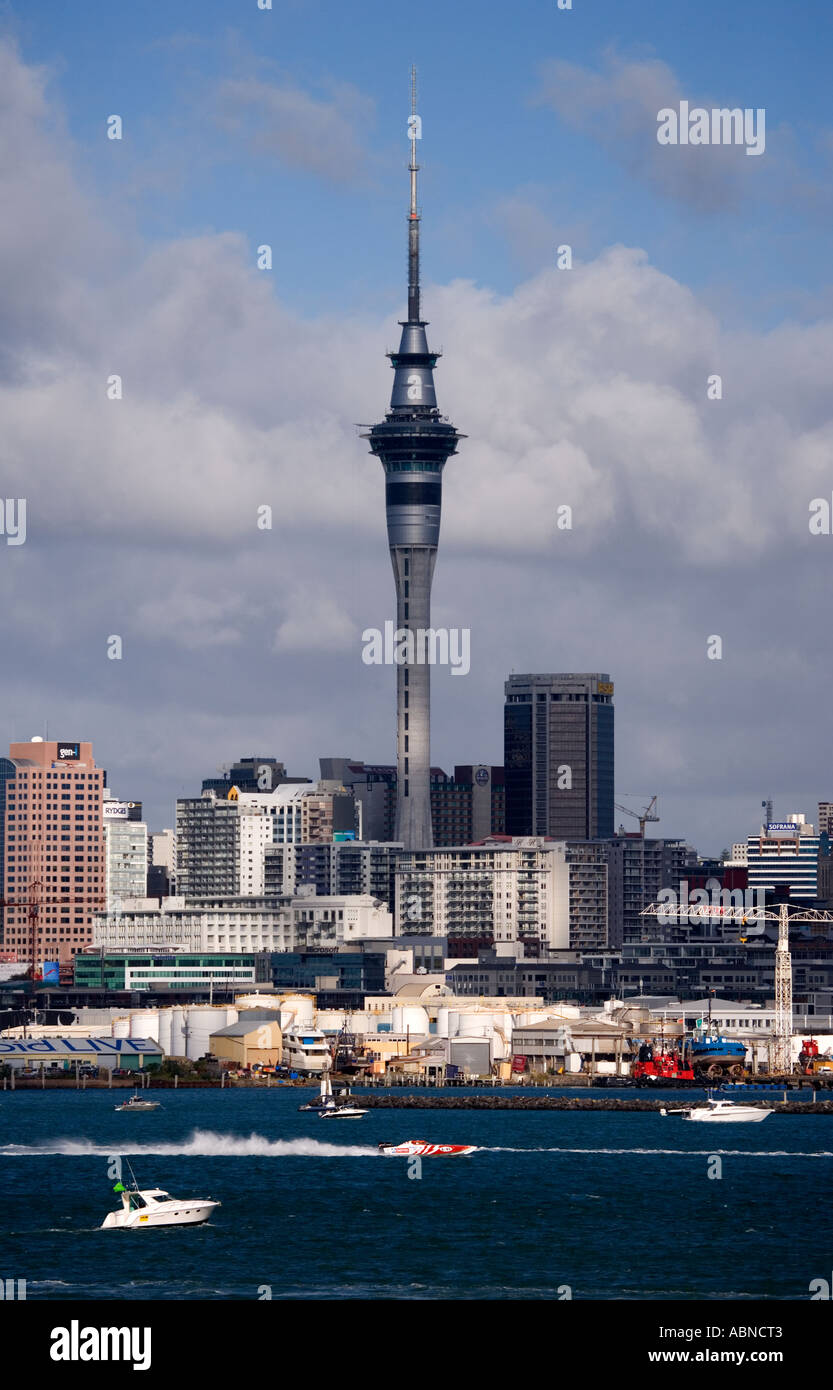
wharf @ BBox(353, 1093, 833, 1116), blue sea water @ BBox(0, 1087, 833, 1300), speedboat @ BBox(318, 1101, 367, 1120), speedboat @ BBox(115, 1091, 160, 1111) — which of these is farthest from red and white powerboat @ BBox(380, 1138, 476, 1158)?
speedboat @ BBox(115, 1091, 160, 1111)

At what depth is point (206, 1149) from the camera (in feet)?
390

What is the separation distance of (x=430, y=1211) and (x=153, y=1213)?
1467 cm

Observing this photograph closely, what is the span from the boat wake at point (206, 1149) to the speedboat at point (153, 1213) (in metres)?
35.8

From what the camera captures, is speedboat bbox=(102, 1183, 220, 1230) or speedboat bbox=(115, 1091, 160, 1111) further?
speedboat bbox=(115, 1091, 160, 1111)

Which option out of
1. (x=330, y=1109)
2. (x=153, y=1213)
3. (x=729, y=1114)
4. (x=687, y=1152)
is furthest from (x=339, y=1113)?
(x=153, y=1213)

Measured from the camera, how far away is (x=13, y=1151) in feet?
399

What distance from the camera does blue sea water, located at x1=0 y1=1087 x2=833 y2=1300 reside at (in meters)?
66.2

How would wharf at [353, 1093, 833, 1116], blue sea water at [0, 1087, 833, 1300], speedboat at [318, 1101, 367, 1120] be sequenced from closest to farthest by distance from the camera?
blue sea water at [0, 1087, 833, 1300] → speedboat at [318, 1101, 367, 1120] → wharf at [353, 1093, 833, 1116]

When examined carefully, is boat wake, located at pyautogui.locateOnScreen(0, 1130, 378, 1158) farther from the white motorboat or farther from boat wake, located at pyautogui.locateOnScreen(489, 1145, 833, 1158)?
the white motorboat

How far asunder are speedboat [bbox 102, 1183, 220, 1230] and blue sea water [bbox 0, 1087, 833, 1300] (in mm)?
558

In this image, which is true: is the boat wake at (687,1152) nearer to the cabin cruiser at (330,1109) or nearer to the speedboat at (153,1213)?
the cabin cruiser at (330,1109)
